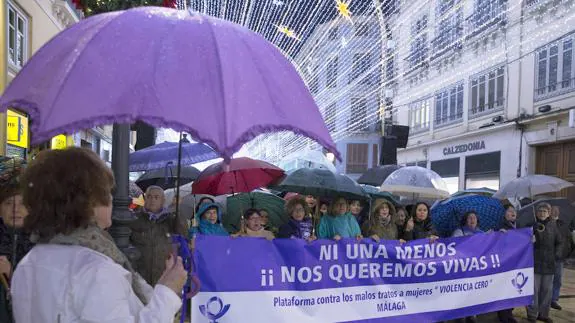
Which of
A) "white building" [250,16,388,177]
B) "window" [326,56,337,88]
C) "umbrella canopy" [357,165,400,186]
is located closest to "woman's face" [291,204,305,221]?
"umbrella canopy" [357,165,400,186]

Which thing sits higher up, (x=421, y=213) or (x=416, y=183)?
(x=416, y=183)

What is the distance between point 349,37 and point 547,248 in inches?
599

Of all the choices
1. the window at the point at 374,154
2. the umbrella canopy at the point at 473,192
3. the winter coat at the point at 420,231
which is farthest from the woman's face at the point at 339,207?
the window at the point at 374,154

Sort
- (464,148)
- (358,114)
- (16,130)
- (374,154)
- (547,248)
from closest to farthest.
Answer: (547,248) < (16,130) < (464,148) < (358,114) < (374,154)

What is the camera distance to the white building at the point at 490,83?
16.7 m

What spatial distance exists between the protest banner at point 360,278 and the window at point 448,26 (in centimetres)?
1360

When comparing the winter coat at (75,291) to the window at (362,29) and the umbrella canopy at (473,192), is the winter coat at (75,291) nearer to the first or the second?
the umbrella canopy at (473,192)

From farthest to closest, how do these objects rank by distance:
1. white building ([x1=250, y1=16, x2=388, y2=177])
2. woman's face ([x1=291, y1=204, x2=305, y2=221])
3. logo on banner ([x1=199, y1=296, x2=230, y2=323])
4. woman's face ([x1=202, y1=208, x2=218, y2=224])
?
white building ([x1=250, y1=16, x2=388, y2=177]) < woman's face ([x1=291, y1=204, x2=305, y2=221]) < woman's face ([x1=202, y1=208, x2=218, y2=224]) < logo on banner ([x1=199, y1=296, x2=230, y2=323])

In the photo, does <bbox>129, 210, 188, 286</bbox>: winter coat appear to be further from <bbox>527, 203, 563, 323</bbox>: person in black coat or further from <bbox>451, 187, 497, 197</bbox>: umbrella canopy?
<bbox>451, 187, 497, 197</bbox>: umbrella canopy

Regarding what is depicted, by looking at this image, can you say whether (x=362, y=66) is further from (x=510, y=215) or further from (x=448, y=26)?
(x=510, y=215)

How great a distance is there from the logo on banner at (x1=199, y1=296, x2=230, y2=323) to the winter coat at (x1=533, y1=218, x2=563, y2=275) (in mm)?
4800

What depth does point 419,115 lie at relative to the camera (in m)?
27.7

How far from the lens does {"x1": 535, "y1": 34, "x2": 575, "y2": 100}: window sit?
52.9 ft

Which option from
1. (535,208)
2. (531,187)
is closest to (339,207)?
(535,208)
